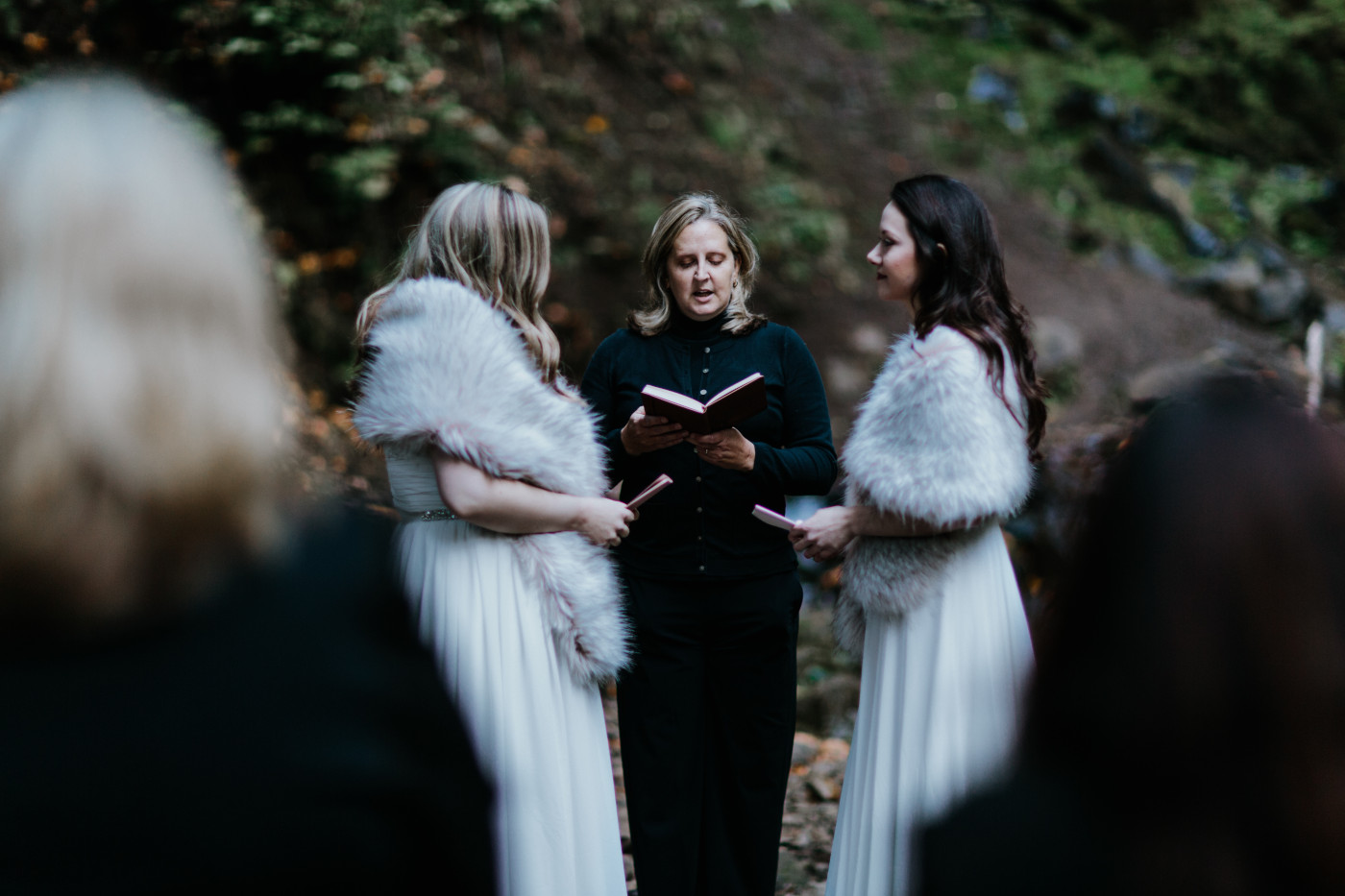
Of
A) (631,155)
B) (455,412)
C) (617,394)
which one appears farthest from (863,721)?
(631,155)

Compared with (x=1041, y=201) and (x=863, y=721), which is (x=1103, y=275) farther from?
(x=863, y=721)

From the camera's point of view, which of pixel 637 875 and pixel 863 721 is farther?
pixel 637 875

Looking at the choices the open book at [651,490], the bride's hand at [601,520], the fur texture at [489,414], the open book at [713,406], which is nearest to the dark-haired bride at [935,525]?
the open book at [713,406]

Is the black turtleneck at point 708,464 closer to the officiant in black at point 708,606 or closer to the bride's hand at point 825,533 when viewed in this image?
the officiant in black at point 708,606

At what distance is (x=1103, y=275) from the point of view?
974cm

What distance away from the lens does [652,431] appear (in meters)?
2.84

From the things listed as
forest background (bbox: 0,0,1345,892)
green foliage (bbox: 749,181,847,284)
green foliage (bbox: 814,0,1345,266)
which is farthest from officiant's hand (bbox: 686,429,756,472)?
green foliage (bbox: 814,0,1345,266)

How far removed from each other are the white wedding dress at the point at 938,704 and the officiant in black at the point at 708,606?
0.39 m

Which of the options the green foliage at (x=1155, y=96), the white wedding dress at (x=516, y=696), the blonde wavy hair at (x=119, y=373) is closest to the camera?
the blonde wavy hair at (x=119, y=373)

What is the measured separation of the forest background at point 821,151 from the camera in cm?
628

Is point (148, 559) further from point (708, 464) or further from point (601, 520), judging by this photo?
point (708, 464)

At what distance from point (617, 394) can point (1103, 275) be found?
321 inches

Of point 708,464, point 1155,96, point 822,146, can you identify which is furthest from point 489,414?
point 1155,96

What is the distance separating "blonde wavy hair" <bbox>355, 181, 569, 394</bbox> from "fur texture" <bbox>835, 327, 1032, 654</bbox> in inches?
38.0
